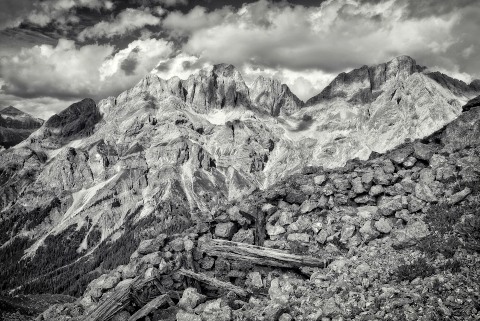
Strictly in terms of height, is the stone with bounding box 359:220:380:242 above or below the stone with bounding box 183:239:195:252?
above

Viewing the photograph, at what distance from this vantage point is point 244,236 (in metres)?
21.9

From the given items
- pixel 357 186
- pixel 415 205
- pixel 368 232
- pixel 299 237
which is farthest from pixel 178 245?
pixel 415 205

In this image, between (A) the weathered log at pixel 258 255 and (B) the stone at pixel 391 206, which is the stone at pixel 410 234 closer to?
(B) the stone at pixel 391 206

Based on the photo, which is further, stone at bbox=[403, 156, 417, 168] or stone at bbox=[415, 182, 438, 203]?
stone at bbox=[403, 156, 417, 168]

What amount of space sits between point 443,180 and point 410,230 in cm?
445

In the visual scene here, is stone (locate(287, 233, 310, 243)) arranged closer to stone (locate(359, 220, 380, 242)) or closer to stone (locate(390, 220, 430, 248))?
stone (locate(359, 220, 380, 242))

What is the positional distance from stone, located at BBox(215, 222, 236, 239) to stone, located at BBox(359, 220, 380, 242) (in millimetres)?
8147

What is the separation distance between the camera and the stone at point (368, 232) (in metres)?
18.6

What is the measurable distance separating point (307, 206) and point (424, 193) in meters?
6.98

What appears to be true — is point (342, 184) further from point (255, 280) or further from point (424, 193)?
point (255, 280)

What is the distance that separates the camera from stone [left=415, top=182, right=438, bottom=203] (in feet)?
61.1

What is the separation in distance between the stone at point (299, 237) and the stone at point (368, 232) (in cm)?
317

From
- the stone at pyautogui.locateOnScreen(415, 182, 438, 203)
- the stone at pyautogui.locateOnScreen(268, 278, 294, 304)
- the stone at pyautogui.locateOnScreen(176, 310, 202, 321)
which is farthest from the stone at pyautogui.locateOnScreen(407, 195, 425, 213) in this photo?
the stone at pyautogui.locateOnScreen(176, 310, 202, 321)

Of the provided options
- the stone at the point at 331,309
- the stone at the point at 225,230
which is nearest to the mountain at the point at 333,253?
the stone at the point at 331,309
